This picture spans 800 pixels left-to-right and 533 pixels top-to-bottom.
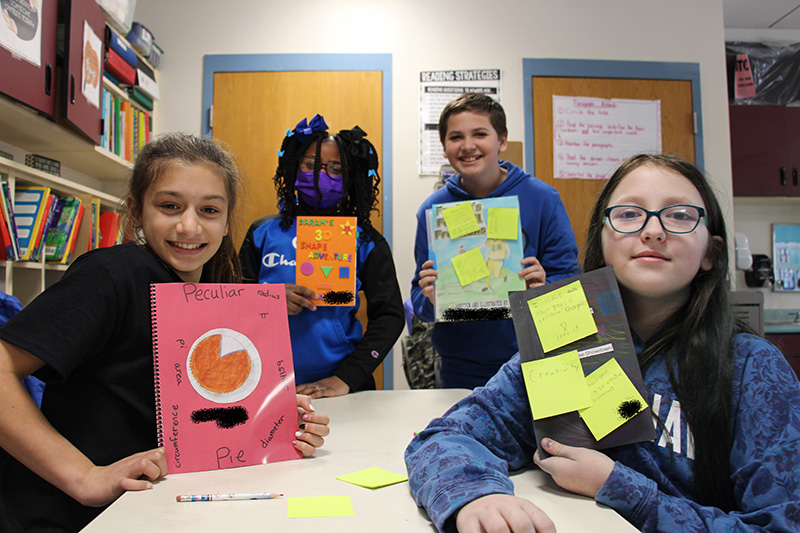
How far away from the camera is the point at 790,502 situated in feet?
1.93

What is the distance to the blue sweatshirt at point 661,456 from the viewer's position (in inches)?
24.1

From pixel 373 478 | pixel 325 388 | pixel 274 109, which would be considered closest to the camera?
pixel 373 478

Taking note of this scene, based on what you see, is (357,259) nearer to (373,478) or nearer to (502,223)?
(502,223)

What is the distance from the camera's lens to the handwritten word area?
2.77 feet

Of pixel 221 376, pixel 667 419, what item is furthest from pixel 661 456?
pixel 221 376

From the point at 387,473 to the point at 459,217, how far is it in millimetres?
844

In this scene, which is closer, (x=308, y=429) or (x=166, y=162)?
(x=308, y=429)

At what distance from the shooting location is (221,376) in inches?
33.0

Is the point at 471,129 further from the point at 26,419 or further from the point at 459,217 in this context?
the point at 26,419

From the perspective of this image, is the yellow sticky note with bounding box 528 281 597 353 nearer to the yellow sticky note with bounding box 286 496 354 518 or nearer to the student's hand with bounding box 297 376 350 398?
the yellow sticky note with bounding box 286 496 354 518

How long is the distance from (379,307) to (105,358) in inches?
34.4

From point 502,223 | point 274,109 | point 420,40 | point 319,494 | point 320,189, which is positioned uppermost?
point 420,40

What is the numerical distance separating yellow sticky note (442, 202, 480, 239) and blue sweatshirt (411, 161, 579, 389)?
24cm

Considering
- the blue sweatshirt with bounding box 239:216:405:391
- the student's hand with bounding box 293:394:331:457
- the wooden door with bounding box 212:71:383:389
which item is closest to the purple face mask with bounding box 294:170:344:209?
the blue sweatshirt with bounding box 239:216:405:391
